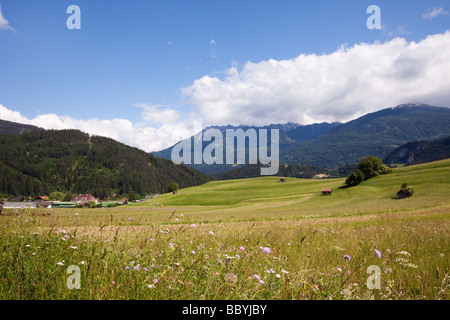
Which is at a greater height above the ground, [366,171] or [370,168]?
[370,168]

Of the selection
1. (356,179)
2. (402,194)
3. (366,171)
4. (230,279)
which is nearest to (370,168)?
(366,171)

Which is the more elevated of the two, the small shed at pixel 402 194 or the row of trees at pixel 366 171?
the row of trees at pixel 366 171

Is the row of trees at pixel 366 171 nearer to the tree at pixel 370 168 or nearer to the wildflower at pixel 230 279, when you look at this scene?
the tree at pixel 370 168

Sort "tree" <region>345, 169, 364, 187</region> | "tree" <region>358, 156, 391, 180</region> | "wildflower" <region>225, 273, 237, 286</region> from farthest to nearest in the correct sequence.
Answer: "tree" <region>358, 156, 391, 180</region>, "tree" <region>345, 169, 364, 187</region>, "wildflower" <region>225, 273, 237, 286</region>

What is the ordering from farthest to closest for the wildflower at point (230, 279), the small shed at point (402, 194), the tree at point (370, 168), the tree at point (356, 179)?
the tree at point (370, 168) → the tree at point (356, 179) → the small shed at point (402, 194) → the wildflower at point (230, 279)

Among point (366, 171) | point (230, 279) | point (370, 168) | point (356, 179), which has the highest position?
point (370, 168)

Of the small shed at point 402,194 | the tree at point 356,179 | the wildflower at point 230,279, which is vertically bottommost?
the small shed at point 402,194

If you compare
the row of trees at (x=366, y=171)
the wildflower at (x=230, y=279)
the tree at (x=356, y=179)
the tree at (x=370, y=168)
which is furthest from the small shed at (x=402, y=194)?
the wildflower at (x=230, y=279)

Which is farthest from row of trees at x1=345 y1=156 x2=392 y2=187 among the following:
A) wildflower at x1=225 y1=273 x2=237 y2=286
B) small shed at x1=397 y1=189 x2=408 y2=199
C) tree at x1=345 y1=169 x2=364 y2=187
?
wildflower at x1=225 y1=273 x2=237 y2=286

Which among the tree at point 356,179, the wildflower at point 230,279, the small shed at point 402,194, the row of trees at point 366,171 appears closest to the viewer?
the wildflower at point 230,279

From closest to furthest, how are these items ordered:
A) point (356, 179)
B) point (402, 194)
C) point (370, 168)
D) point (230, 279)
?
point (230, 279) → point (402, 194) → point (356, 179) → point (370, 168)

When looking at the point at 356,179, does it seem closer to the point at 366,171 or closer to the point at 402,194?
the point at 366,171

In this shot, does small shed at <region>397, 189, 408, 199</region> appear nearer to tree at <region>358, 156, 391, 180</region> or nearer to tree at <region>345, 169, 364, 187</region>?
tree at <region>345, 169, 364, 187</region>
